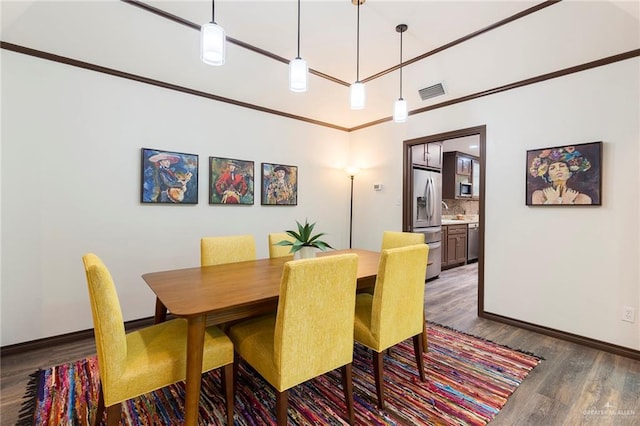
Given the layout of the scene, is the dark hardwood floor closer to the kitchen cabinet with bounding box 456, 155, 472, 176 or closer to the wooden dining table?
the wooden dining table

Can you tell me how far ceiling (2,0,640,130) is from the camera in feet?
7.61

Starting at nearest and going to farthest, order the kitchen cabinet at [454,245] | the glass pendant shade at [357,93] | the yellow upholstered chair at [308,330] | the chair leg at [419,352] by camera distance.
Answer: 1. the yellow upholstered chair at [308,330]
2. the chair leg at [419,352]
3. the glass pendant shade at [357,93]
4. the kitchen cabinet at [454,245]

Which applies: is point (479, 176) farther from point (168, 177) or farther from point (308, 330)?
point (168, 177)

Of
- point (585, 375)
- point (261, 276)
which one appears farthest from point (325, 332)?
point (585, 375)

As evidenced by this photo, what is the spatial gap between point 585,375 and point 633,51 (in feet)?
8.35

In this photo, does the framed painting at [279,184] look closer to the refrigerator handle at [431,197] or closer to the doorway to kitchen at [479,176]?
the doorway to kitchen at [479,176]

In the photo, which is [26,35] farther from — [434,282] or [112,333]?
[434,282]

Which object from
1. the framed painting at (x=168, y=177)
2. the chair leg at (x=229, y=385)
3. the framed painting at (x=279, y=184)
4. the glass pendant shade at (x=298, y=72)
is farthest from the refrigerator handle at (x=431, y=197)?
the chair leg at (x=229, y=385)

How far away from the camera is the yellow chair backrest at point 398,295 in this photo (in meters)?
1.78

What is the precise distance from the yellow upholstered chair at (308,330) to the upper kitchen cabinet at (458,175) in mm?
5559

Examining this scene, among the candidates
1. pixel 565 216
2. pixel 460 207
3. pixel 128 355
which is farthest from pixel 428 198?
pixel 128 355

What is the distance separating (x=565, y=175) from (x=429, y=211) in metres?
2.11

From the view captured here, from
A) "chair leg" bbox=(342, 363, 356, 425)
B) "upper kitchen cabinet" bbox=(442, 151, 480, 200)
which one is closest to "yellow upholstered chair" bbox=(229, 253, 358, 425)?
"chair leg" bbox=(342, 363, 356, 425)

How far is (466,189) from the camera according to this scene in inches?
271
